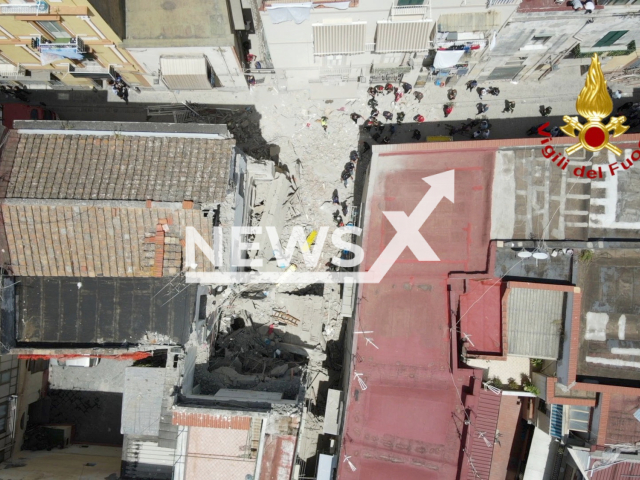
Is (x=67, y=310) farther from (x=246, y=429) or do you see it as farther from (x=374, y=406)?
(x=374, y=406)

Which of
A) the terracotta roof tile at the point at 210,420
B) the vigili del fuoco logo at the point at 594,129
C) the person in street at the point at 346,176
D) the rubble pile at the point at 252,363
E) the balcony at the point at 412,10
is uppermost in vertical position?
the balcony at the point at 412,10

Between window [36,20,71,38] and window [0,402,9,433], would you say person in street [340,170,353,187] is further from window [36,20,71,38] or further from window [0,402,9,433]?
window [0,402,9,433]

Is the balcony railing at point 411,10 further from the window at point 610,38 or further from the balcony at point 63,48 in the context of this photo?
the balcony at point 63,48

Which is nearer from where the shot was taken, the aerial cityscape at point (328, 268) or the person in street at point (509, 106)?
the aerial cityscape at point (328, 268)

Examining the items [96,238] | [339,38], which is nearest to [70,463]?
[96,238]

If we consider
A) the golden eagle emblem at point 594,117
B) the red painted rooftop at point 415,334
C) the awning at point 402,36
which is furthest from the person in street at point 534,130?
the awning at point 402,36

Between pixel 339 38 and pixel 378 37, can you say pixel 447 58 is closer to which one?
pixel 378 37
